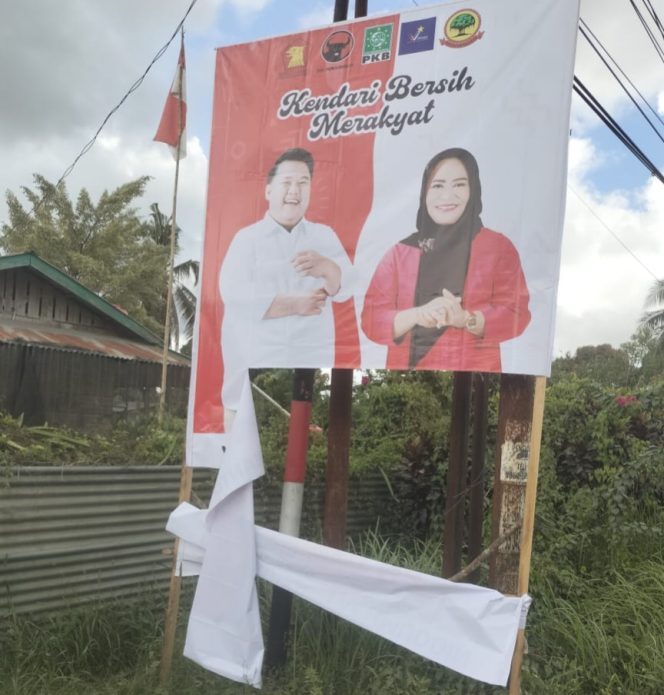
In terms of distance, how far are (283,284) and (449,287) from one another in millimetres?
1063

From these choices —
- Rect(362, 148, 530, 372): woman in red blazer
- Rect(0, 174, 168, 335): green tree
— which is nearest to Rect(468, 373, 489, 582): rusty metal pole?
Rect(362, 148, 530, 372): woman in red blazer

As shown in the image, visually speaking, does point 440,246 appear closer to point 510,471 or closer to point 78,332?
point 510,471

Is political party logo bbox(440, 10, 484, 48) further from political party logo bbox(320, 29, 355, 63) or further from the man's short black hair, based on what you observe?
the man's short black hair

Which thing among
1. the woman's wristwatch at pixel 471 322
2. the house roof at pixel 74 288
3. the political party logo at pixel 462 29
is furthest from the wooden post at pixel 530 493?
the house roof at pixel 74 288

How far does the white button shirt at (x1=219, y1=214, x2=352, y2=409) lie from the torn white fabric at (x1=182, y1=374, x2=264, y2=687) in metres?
0.41

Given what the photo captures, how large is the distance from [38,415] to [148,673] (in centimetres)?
600

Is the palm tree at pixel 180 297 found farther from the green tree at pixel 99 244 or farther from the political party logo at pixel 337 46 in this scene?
the political party logo at pixel 337 46

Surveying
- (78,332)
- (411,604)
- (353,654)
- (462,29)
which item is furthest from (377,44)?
(78,332)

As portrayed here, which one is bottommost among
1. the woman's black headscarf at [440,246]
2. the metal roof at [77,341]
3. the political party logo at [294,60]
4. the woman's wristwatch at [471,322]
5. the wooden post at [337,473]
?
the wooden post at [337,473]

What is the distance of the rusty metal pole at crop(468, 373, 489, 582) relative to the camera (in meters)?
5.31

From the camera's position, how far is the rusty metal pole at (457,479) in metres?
5.18

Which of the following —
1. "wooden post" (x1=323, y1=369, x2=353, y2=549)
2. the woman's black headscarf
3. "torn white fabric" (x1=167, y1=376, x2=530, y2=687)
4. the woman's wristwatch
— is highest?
the woman's black headscarf

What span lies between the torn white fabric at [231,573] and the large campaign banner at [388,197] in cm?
34

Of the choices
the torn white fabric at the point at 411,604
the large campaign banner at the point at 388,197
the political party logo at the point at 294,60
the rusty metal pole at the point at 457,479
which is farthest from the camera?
the rusty metal pole at the point at 457,479
